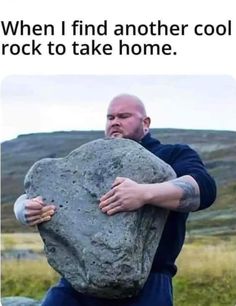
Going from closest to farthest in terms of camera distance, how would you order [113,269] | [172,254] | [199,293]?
[113,269] < [172,254] < [199,293]

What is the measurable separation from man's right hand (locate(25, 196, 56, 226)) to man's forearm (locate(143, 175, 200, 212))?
1.05 ft

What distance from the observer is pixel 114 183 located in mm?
3230

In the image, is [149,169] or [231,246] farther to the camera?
[231,246]

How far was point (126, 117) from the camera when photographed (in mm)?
3398

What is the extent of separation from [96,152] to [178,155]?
0.29 meters

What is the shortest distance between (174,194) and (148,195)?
9 cm

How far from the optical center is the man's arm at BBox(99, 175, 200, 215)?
3.20m

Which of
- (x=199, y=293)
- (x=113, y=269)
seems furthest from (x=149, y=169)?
(x=199, y=293)

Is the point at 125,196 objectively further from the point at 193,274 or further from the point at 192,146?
the point at 192,146

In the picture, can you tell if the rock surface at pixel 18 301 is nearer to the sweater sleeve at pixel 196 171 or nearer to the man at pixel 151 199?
the man at pixel 151 199

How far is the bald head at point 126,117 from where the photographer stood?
3.40 meters

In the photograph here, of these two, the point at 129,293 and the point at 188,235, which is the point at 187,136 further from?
the point at 129,293

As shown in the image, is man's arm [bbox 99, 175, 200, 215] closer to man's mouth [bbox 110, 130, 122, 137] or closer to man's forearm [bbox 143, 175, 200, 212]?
man's forearm [bbox 143, 175, 200, 212]

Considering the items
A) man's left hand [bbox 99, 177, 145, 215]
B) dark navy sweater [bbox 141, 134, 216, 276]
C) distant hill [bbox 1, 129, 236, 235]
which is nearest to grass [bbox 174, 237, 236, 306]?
distant hill [bbox 1, 129, 236, 235]
